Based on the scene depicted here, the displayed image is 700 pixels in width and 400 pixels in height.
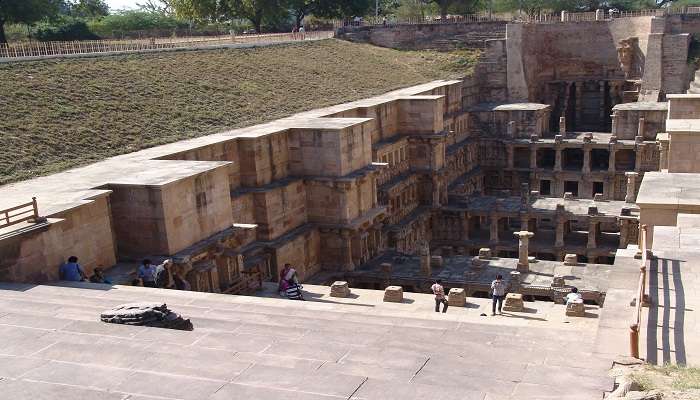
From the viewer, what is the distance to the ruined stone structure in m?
15.6

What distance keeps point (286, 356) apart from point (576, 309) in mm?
10030

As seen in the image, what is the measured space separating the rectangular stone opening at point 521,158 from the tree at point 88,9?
142ft

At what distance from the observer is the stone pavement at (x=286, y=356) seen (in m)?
7.44

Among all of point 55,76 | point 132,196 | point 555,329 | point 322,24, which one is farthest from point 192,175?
point 322,24

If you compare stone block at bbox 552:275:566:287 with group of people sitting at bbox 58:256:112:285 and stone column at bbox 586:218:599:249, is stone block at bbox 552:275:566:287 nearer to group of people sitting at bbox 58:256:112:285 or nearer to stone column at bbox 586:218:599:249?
stone column at bbox 586:218:599:249

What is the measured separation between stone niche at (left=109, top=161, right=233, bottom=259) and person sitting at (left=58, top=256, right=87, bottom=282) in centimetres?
203

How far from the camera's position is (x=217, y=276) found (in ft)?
57.1

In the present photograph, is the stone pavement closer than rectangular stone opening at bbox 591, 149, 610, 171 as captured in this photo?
Yes

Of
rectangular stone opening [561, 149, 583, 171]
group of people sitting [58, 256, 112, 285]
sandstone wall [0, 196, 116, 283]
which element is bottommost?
rectangular stone opening [561, 149, 583, 171]

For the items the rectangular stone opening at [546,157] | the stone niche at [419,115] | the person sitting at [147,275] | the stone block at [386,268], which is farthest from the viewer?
the rectangular stone opening at [546,157]

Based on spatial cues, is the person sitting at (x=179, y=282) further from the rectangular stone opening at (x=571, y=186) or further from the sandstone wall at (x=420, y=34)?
the sandstone wall at (x=420, y=34)

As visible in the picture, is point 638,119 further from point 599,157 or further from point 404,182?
point 404,182

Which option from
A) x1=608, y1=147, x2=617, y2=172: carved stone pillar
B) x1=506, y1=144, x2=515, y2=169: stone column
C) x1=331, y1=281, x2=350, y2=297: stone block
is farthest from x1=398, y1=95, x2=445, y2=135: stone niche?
x1=331, y1=281, x2=350, y2=297: stone block

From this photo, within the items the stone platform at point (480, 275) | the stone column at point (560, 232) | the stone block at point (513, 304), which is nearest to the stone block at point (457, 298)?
the stone block at point (513, 304)
